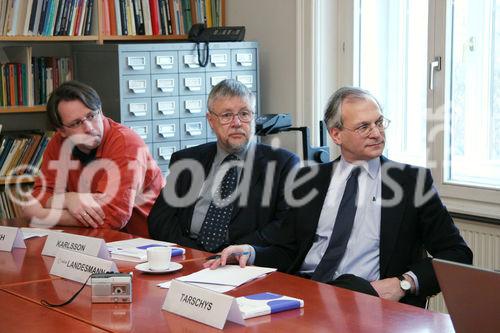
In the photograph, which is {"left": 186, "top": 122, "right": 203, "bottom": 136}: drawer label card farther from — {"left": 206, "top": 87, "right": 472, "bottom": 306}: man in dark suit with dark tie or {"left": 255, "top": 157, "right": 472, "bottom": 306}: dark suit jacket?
{"left": 255, "top": 157, "right": 472, "bottom": 306}: dark suit jacket

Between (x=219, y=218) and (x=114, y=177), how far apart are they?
1.84 feet

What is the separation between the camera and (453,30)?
4113mm

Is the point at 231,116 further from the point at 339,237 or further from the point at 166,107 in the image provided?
the point at 166,107

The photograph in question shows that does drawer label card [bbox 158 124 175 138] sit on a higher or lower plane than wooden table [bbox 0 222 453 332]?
higher

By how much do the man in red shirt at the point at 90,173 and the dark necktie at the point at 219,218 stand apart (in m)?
0.42

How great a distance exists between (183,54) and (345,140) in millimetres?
2046

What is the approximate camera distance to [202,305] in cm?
209

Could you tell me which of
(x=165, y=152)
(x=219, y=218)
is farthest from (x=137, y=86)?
(x=219, y=218)

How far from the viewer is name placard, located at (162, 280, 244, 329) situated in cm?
203

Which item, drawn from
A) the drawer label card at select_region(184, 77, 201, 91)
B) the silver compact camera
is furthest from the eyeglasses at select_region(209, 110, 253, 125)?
the drawer label card at select_region(184, 77, 201, 91)

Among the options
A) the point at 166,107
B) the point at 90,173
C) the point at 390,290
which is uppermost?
the point at 166,107

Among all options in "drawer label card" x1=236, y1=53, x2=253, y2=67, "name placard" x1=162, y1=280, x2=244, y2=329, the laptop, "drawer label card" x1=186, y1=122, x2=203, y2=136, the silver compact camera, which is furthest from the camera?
"drawer label card" x1=236, y1=53, x2=253, y2=67

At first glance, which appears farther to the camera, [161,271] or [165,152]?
[165,152]

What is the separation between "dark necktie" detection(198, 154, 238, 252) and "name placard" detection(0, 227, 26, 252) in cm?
66
